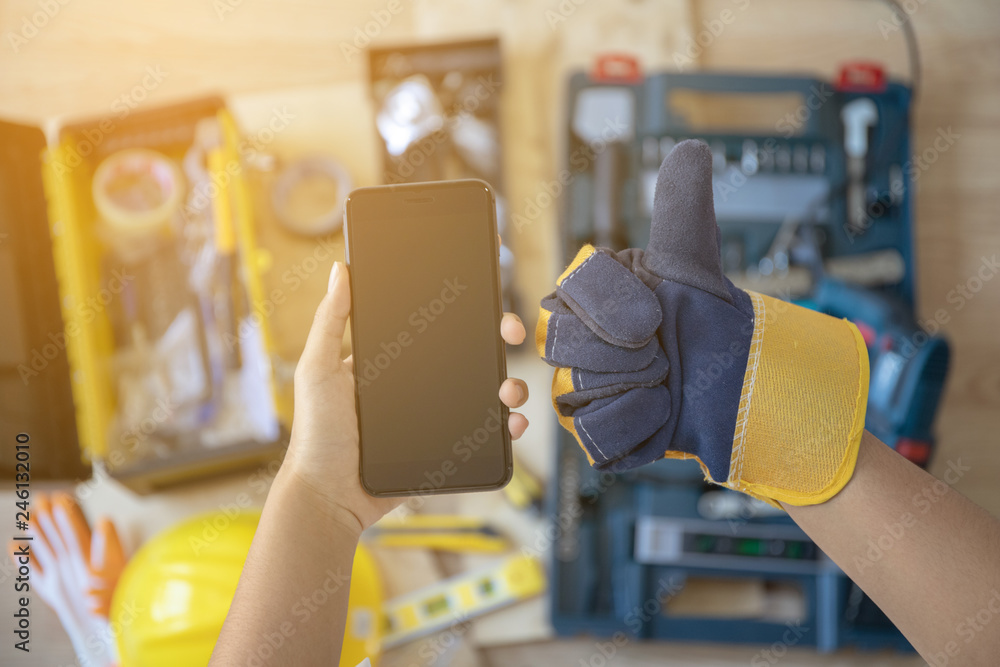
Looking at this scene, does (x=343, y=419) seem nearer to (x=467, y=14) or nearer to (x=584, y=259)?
(x=584, y=259)

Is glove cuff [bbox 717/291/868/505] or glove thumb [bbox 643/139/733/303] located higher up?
glove thumb [bbox 643/139/733/303]

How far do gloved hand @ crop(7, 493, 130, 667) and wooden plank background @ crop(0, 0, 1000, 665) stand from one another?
1.30 feet

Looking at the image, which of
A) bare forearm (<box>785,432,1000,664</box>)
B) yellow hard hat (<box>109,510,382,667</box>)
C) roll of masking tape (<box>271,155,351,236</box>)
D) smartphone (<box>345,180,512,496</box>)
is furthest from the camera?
roll of masking tape (<box>271,155,351,236</box>)

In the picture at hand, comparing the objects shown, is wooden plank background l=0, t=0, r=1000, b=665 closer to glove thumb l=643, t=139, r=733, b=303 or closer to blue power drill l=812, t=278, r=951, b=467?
blue power drill l=812, t=278, r=951, b=467

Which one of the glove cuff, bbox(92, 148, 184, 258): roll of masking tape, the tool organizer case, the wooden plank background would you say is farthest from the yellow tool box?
the glove cuff

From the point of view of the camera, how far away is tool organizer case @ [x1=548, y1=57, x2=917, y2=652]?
2.21ft

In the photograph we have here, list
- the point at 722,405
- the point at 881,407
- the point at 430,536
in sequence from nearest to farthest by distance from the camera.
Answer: the point at 722,405 < the point at 881,407 < the point at 430,536

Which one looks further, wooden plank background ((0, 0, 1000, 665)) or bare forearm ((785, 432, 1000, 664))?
wooden plank background ((0, 0, 1000, 665))

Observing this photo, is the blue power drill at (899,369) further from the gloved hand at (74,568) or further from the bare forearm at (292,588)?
the gloved hand at (74,568)

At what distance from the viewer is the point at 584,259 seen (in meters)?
0.40

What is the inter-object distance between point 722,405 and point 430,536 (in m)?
0.44

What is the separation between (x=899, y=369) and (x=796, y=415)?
253mm

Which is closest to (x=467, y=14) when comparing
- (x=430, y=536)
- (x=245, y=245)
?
(x=245, y=245)

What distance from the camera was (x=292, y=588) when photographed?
44 centimetres
